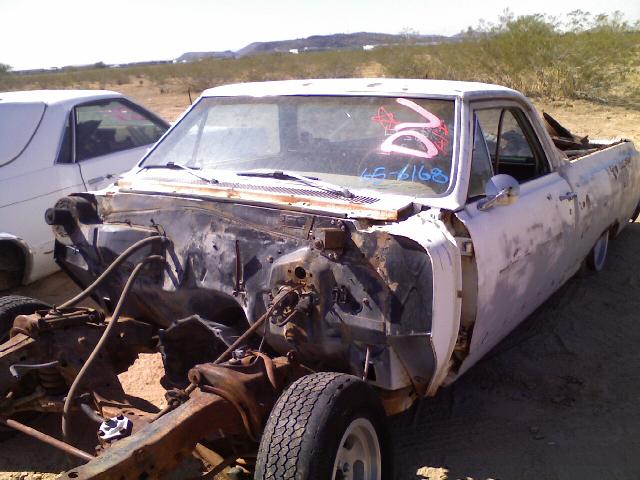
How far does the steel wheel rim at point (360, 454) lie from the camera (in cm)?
254

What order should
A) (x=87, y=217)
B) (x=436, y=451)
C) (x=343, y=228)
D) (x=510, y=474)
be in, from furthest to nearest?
1. (x=87, y=217)
2. (x=436, y=451)
3. (x=510, y=474)
4. (x=343, y=228)

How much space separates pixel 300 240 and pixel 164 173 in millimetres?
1365

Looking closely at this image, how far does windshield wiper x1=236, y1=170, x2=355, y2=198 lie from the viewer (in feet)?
10.3

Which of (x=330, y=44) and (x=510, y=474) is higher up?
(x=330, y=44)

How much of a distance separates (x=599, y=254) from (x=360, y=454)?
397 cm

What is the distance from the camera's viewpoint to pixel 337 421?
238 cm

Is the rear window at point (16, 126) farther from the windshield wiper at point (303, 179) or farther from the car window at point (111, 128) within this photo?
the windshield wiper at point (303, 179)

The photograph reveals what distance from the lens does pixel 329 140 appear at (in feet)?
12.0

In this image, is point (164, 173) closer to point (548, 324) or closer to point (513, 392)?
point (513, 392)

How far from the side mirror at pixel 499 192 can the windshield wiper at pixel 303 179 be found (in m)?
0.71

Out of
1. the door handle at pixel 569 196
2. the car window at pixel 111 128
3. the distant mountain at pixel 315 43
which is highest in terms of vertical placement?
the distant mountain at pixel 315 43

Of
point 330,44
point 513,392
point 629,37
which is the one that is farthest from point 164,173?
point 330,44

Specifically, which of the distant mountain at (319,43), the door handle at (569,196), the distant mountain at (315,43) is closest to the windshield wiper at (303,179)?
the door handle at (569,196)

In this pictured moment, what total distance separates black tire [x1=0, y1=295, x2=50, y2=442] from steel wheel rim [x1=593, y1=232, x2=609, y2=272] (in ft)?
A: 14.8
